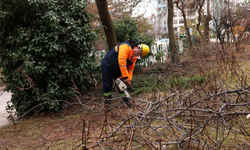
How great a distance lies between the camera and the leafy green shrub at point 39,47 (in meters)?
4.29

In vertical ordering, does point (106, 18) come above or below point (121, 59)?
above

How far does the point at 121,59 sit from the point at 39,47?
1.96 meters

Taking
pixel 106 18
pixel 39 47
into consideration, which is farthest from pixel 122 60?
pixel 106 18

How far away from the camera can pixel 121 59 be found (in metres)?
4.05

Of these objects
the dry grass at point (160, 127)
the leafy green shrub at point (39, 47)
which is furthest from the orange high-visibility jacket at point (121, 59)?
the dry grass at point (160, 127)

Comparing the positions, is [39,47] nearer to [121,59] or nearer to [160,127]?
[121,59]

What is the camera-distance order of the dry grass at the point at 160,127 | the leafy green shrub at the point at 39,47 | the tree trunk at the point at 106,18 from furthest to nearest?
1. the tree trunk at the point at 106,18
2. the leafy green shrub at the point at 39,47
3. the dry grass at the point at 160,127

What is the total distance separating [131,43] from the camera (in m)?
4.32

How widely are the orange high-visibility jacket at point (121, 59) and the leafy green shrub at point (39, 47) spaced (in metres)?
0.98

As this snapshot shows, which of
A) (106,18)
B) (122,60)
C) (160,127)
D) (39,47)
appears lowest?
(160,127)

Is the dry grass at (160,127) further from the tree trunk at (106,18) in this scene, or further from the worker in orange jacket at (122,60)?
the tree trunk at (106,18)

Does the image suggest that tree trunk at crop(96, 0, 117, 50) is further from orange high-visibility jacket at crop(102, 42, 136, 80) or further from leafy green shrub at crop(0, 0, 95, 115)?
orange high-visibility jacket at crop(102, 42, 136, 80)

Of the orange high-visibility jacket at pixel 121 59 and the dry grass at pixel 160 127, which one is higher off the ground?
the orange high-visibility jacket at pixel 121 59

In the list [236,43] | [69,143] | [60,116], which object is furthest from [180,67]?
[69,143]
